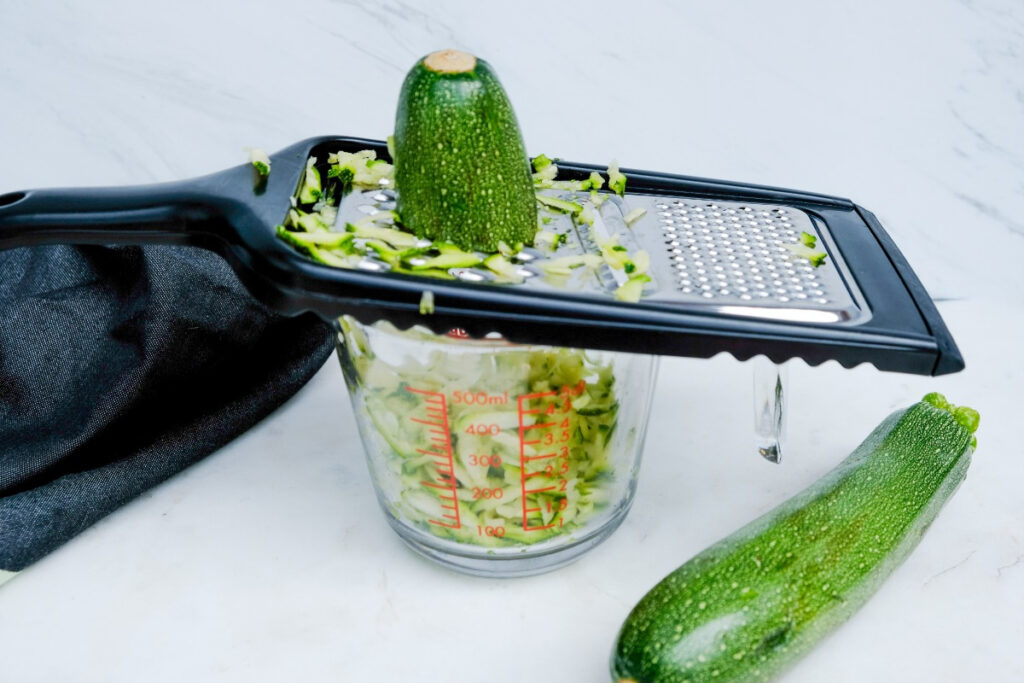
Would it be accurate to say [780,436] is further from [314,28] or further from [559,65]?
[314,28]

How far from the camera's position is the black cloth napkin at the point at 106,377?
2.77ft

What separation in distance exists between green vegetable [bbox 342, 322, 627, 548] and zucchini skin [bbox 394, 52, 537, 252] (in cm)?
9

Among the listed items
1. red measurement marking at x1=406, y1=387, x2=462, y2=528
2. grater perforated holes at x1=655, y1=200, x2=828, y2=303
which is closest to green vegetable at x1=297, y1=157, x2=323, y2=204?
red measurement marking at x1=406, y1=387, x2=462, y2=528

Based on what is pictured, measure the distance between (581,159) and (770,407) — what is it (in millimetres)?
513

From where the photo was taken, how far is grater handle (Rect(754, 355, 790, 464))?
756 millimetres

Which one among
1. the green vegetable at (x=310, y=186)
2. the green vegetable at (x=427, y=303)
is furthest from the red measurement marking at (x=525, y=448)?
the green vegetable at (x=310, y=186)

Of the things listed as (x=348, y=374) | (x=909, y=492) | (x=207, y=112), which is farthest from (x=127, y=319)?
(x=909, y=492)

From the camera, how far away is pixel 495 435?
714mm

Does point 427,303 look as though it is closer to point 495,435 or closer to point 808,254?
point 495,435

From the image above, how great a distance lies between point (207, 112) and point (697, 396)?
0.65 meters

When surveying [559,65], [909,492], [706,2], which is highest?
[706,2]

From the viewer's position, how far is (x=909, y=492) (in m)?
0.77

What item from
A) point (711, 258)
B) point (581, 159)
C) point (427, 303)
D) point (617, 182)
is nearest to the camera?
point (427, 303)

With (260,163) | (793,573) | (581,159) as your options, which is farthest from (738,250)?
(581,159)
